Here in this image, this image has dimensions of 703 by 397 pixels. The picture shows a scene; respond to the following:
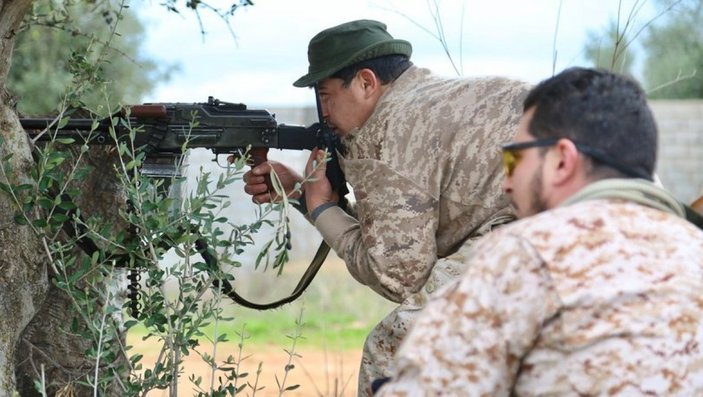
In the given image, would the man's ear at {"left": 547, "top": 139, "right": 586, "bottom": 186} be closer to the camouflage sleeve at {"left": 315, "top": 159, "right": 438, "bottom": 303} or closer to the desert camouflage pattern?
Answer: the desert camouflage pattern

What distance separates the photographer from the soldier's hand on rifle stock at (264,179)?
4605 mm

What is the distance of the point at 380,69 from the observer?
429 cm

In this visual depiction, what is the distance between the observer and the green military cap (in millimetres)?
4230

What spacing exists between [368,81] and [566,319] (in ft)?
7.31

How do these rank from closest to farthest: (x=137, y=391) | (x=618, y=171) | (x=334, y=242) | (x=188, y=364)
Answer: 1. (x=618, y=171)
2. (x=137, y=391)
3. (x=334, y=242)
4. (x=188, y=364)

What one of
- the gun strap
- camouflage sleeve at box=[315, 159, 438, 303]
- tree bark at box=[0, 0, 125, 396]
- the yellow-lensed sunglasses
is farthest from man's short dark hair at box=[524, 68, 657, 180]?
tree bark at box=[0, 0, 125, 396]

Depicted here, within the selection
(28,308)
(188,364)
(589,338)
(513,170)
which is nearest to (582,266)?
(589,338)

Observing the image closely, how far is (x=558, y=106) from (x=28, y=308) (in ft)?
8.34

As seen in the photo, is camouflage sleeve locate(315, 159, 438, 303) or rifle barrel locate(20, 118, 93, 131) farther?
rifle barrel locate(20, 118, 93, 131)

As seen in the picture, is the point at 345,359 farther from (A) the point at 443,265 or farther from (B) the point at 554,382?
(B) the point at 554,382

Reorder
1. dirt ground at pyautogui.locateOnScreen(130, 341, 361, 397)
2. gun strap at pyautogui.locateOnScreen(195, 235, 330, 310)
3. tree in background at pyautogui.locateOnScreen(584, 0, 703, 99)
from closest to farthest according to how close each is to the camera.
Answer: gun strap at pyautogui.locateOnScreen(195, 235, 330, 310) < dirt ground at pyautogui.locateOnScreen(130, 341, 361, 397) < tree in background at pyautogui.locateOnScreen(584, 0, 703, 99)

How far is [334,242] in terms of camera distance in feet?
13.9

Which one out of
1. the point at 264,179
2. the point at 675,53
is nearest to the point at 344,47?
the point at 264,179

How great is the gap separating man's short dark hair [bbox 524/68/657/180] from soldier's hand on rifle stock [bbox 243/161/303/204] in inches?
88.8
